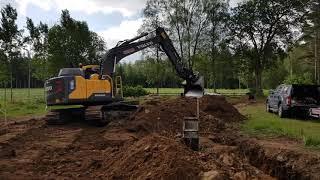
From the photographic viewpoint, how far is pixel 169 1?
5688 cm

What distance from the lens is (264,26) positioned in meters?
51.7

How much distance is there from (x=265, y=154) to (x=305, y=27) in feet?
133

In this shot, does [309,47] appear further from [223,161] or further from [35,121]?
[223,161]

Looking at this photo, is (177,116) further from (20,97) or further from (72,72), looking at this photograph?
(20,97)

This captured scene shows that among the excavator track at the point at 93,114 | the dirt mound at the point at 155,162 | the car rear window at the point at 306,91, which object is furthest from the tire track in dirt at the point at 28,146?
the car rear window at the point at 306,91

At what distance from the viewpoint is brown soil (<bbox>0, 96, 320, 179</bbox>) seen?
10508 mm

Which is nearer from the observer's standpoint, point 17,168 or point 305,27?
point 17,168

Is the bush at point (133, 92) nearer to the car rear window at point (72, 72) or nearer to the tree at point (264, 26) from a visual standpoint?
the tree at point (264, 26)

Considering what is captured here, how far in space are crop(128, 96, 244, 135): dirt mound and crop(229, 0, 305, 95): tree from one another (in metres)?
26.2

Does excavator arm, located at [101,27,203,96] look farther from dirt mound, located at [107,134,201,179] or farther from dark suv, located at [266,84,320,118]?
dirt mound, located at [107,134,201,179]

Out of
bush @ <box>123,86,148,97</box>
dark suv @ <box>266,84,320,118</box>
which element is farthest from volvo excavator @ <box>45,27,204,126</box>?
bush @ <box>123,86,148,97</box>

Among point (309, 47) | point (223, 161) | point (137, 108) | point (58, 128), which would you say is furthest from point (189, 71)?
point (309, 47)

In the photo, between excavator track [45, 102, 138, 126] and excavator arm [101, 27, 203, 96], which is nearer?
excavator track [45, 102, 138, 126]

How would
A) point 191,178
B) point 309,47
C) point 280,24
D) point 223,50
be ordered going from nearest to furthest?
point 191,178 < point 280,24 < point 223,50 < point 309,47
